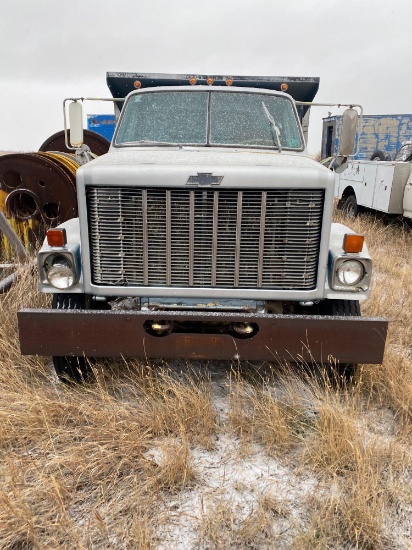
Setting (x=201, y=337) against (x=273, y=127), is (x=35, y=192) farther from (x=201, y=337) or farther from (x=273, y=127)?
(x=201, y=337)

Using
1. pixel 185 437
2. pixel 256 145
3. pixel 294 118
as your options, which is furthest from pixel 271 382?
pixel 294 118

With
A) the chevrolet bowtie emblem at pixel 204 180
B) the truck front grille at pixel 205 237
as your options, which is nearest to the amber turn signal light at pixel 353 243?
the truck front grille at pixel 205 237

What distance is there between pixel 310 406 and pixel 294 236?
1269 millimetres

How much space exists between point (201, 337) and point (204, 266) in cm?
47

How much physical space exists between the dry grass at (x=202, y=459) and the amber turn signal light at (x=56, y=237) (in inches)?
41.5

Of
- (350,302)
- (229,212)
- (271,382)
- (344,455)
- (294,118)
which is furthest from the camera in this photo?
(294,118)

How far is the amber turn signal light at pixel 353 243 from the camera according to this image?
2.99m

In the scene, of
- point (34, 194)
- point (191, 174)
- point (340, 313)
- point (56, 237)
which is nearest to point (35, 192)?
point (34, 194)

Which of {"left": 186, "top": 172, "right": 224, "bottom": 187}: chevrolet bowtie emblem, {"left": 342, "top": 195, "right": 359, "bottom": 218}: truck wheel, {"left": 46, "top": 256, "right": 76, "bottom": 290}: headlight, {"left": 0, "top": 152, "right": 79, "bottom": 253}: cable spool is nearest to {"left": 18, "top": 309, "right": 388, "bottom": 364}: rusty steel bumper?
{"left": 46, "top": 256, "right": 76, "bottom": 290}: headlight

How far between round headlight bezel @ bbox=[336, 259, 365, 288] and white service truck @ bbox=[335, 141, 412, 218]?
604 centimetres

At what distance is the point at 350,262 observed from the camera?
3.05 metres

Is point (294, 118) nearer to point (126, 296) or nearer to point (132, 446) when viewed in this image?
point (126, 296)

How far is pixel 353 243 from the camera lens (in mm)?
3016

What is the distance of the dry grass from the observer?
2.15 metres
